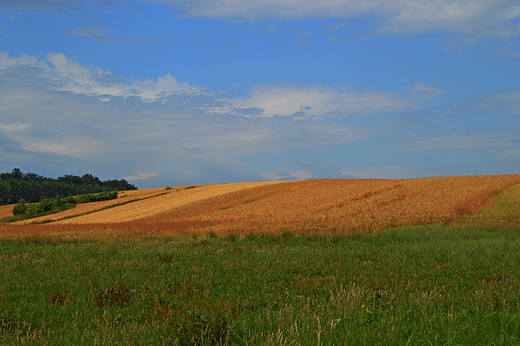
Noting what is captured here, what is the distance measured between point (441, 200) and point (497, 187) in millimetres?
9384

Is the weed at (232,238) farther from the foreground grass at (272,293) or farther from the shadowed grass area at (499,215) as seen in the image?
the shadowed grass area at (499,215)

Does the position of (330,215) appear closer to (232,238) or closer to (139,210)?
(232,238)

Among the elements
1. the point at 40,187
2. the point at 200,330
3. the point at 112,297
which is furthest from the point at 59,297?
the point at 40,187

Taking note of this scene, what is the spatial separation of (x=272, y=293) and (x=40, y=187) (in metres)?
135

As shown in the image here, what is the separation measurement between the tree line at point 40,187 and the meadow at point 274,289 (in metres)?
88.3

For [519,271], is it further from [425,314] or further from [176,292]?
[176,292]

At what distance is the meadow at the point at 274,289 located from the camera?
4.44 m

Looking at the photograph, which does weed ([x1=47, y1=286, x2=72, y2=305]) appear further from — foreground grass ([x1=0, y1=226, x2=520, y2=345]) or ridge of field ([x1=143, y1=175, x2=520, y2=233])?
ridge of field ([x1=143, y1=175, x2=520, y2=233])

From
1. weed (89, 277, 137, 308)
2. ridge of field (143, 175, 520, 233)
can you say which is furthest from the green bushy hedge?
weed (89, 277, 137, 308)

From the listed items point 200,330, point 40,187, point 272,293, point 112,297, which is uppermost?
point 40,187

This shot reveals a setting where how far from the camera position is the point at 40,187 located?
11819cm

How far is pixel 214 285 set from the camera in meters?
8.46

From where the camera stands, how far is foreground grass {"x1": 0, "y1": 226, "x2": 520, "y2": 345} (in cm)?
441

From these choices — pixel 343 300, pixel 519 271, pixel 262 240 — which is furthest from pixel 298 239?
pixel 343 300
